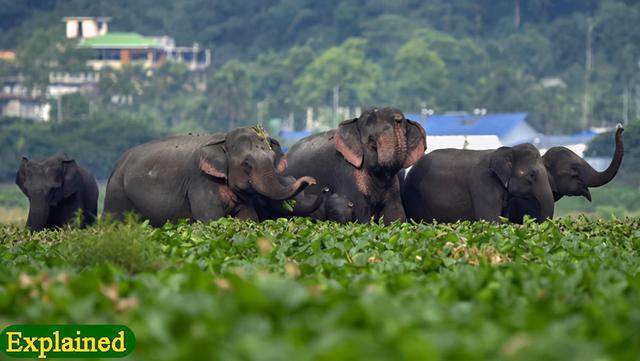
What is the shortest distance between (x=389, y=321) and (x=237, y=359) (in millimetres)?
1309

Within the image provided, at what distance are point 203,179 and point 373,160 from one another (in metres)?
2.52

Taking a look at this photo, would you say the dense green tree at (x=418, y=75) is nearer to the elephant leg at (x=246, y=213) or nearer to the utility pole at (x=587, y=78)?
the utility pole at (x=587, y=78)

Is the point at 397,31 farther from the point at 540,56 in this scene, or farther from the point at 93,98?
the point at 93,98

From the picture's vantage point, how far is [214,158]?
27.2m

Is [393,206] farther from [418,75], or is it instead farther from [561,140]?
[418,75]

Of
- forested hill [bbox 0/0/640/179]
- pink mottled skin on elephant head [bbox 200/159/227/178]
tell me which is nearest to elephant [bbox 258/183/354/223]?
pink mottled skin on elephant head [bbox 200/159/227/178]

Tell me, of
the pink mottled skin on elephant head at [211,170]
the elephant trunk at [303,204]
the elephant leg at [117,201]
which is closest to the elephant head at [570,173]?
the elephant trunk at [303,204]

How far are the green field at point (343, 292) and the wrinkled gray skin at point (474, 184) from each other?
921 centimetres

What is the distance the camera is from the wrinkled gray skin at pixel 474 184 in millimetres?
28672

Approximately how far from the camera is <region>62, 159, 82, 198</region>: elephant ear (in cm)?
3056

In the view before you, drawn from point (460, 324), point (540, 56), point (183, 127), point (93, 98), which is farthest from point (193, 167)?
point (540, 56)

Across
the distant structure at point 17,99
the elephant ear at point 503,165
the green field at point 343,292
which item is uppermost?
the green field at point 343,292

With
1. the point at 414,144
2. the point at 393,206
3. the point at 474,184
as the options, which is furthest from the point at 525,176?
the point at 393,206

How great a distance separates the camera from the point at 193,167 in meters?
27.8
